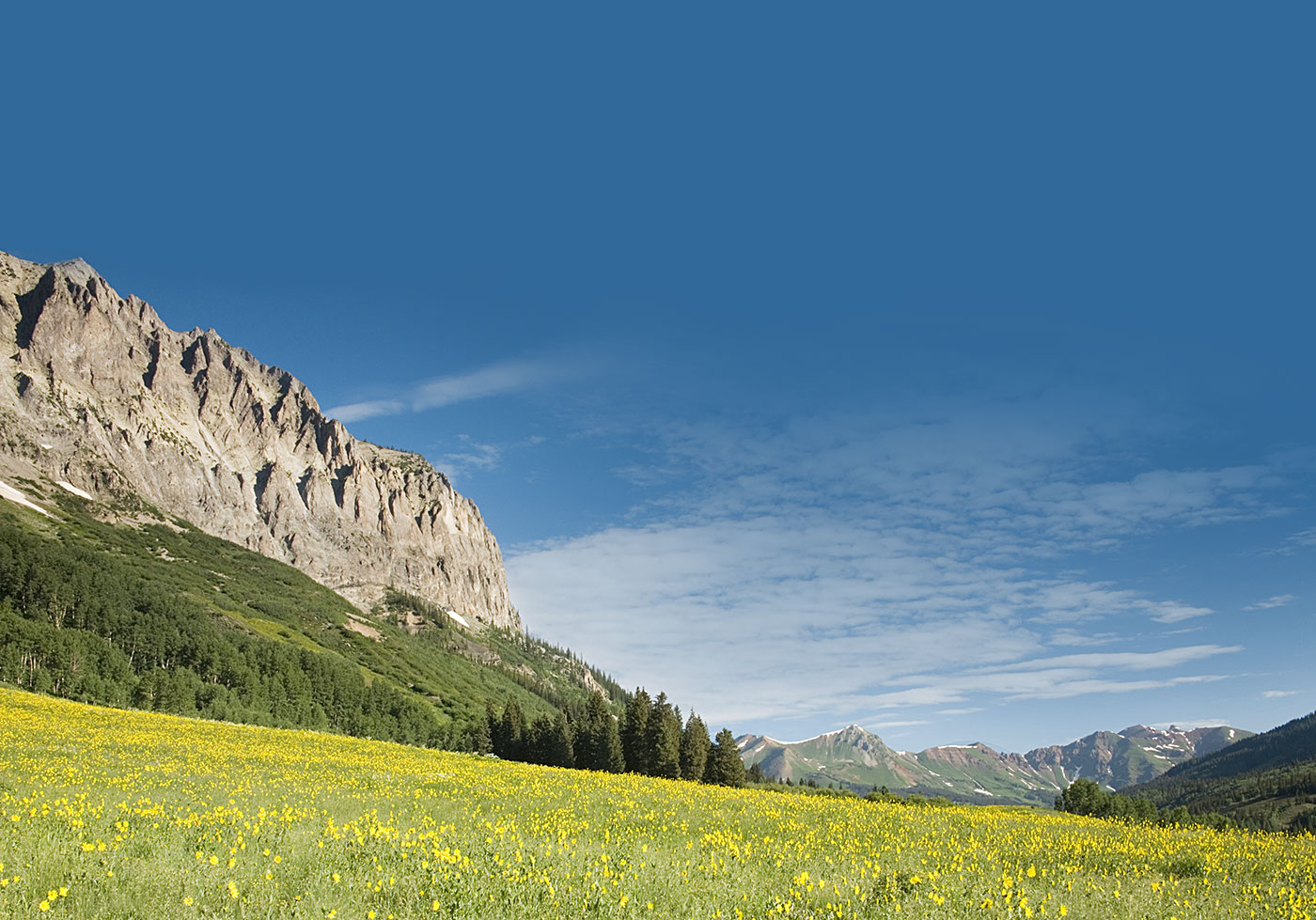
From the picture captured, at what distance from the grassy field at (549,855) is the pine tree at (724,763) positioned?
199 ft

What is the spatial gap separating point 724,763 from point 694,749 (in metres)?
4.12

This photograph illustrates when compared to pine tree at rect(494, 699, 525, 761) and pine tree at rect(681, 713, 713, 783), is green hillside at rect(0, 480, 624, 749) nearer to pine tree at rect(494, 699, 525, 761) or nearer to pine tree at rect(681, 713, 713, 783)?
pine tree at rect(494, 699, 525, 761)

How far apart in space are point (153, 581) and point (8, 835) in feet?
762

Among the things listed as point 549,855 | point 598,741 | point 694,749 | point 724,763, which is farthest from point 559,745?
point 549,855

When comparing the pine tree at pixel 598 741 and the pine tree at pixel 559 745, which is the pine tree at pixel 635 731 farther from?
the pine tree at pixel 559 745

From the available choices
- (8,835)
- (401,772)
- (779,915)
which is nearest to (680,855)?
(779,915)

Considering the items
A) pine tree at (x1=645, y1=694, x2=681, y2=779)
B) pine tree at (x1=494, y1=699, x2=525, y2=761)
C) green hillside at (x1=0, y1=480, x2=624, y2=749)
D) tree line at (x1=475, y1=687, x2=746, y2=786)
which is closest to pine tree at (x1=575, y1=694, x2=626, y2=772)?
tree line at (x1=475, y1=687, x2=746, y2=786)

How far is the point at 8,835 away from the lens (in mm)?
11141

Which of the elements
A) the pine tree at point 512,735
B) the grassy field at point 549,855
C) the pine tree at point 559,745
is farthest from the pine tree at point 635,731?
the grassy field at point 549,855

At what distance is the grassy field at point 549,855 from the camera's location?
9102mm

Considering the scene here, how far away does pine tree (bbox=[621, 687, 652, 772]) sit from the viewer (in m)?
83.5

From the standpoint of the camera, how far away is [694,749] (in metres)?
84.1

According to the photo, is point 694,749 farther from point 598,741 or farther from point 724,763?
point 598,741

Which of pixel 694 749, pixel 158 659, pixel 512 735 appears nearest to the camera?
pixel 694 749
